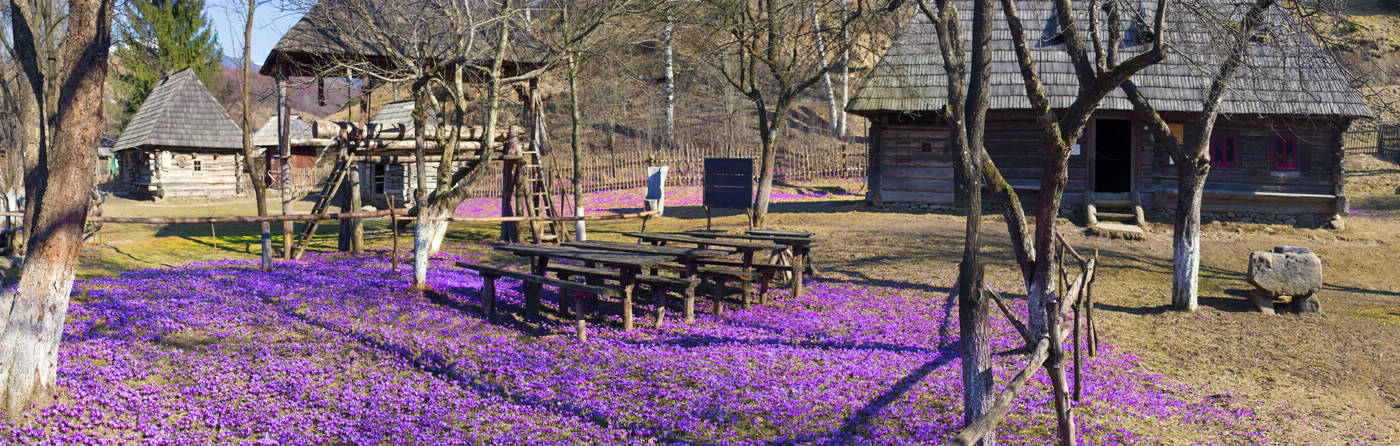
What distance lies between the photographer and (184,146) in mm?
34031

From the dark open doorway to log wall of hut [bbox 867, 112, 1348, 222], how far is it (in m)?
2.57

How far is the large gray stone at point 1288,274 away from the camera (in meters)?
10.5

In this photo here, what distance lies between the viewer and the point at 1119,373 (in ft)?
25.9

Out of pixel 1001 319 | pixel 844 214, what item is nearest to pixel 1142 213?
pixel 844 214

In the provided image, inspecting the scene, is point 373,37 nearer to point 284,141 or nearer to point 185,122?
point 284,141

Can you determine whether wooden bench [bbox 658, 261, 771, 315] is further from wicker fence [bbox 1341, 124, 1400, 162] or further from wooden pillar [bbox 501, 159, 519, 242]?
wicker fence [bbox 1341, 124, 1400, 162]

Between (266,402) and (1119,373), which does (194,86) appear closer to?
(266,402)

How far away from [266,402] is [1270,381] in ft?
27.4

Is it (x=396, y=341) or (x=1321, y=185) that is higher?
(x=1321, y=185)

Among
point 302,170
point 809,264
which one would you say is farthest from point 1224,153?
point 302,170

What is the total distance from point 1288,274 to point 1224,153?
38.8 feet

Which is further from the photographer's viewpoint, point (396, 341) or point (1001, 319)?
point (1001, 319)

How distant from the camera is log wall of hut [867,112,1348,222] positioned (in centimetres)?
2019

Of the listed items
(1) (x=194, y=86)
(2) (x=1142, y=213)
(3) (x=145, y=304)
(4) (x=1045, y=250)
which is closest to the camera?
(4) (x=1045, y=250)
